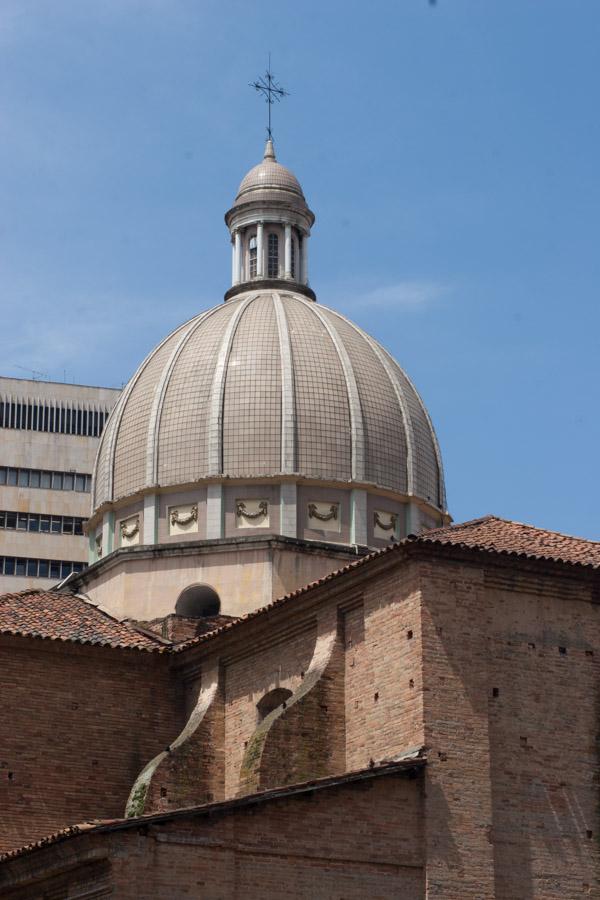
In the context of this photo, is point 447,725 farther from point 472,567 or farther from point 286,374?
A: point 286,374

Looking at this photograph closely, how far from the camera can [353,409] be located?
44906 millimetres

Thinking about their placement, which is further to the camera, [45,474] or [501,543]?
[45,474]

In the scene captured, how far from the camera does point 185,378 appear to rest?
4578 centimetres

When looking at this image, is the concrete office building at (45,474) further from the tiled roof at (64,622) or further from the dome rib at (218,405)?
the tiled roof at (64,622)

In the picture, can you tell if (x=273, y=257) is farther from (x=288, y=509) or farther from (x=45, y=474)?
(x=45, y=474)

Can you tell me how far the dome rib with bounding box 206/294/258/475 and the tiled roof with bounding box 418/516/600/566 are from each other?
32.4 feet

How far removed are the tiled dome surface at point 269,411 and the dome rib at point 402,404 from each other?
35mm

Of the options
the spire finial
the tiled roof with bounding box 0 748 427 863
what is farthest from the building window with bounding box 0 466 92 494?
the tiled roof with bounding box 0 748 427 863

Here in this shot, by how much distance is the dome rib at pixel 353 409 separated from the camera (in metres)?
44.1

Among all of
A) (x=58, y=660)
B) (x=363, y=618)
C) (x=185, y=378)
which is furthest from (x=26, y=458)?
(x=363, y=618)

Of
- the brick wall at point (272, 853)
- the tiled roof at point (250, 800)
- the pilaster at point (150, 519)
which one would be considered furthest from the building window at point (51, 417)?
the brick wall at point (272, 853)

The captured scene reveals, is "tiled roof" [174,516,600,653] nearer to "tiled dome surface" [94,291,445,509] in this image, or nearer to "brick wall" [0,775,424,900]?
"brick wall" [0,775,424,900]

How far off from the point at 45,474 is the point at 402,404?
29.0 m

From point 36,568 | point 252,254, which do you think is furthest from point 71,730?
point 36,568
